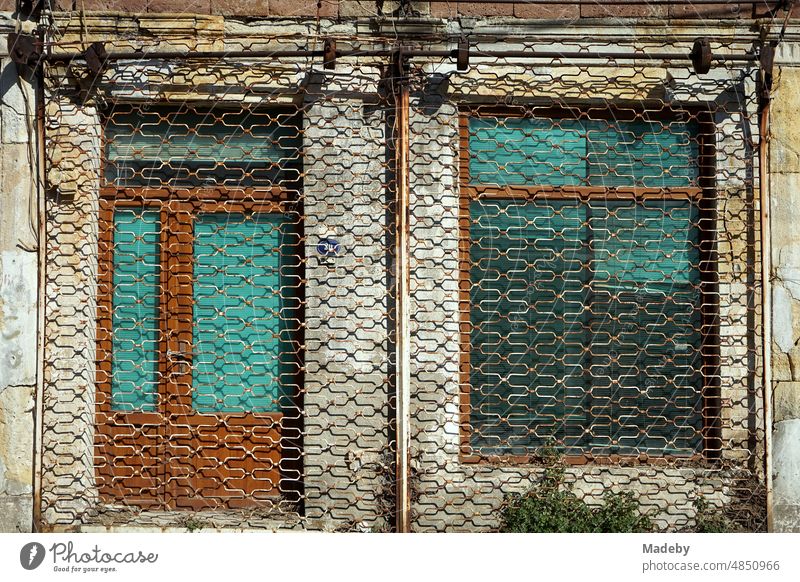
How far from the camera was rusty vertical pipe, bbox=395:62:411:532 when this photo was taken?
5035 millimetres

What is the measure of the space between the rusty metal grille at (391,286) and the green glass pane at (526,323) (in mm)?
14

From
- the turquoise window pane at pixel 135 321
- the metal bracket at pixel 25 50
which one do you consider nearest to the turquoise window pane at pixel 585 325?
the turquoise window pane at pixel 135 321

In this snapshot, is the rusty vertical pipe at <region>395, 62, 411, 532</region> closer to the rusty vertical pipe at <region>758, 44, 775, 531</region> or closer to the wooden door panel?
the wooden door panel

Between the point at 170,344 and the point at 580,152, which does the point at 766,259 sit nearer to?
the point at 580,152

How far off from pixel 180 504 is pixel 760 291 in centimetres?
340

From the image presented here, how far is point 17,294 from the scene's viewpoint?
5.15 metres

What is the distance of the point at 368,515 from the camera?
5133 mm

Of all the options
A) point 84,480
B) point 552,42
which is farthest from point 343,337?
point 552,42

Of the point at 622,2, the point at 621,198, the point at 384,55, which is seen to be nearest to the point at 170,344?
the point at 384,55

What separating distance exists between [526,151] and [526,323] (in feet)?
3.21

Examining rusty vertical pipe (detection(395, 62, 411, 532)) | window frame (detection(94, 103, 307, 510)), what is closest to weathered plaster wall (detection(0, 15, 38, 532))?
window frame (detection(94, 103, 307, 510))

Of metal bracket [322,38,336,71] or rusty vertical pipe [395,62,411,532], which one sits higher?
metal bracket [322,38,336,71]

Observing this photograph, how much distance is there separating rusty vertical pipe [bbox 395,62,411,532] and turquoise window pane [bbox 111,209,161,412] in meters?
1.38
